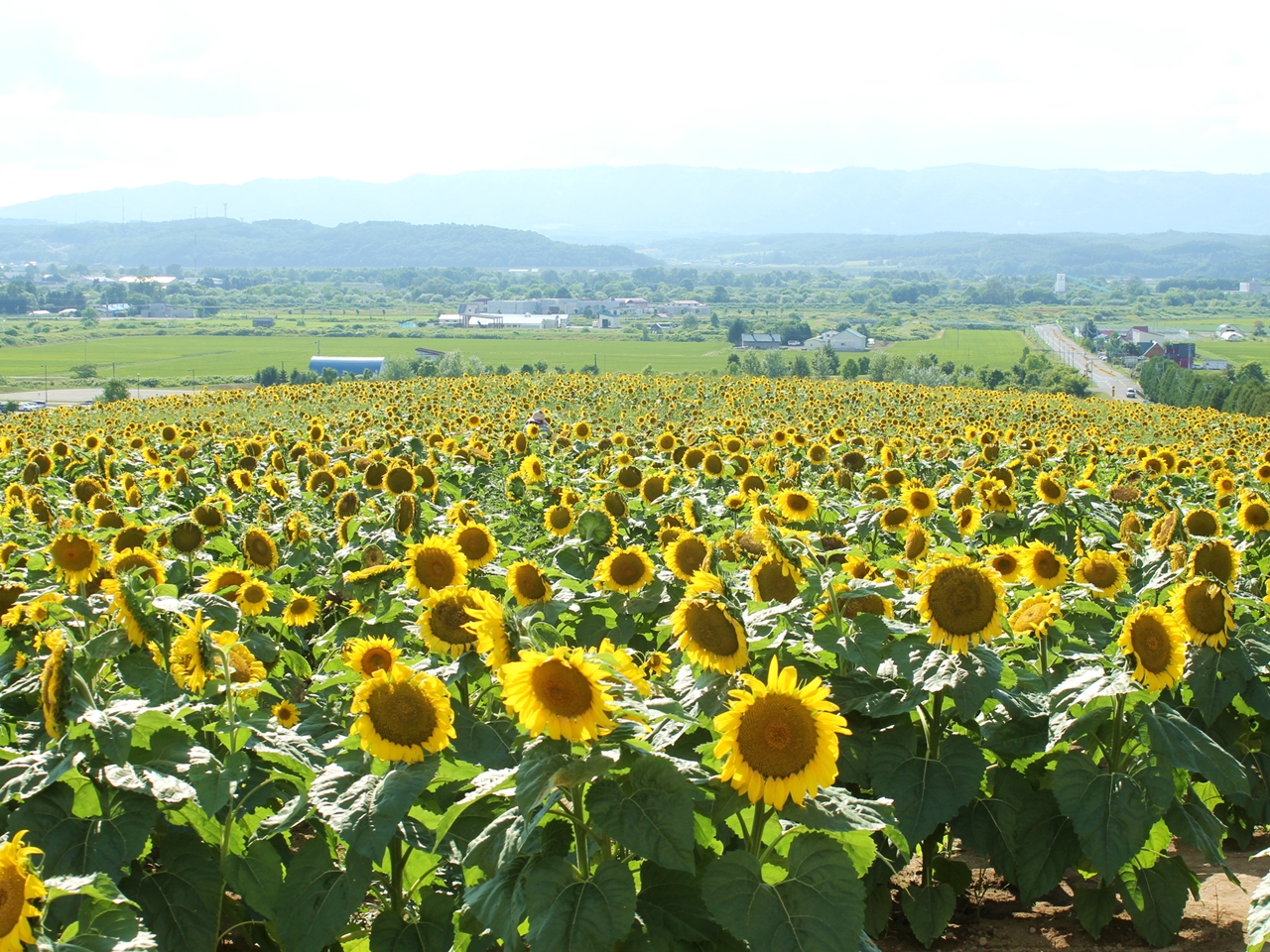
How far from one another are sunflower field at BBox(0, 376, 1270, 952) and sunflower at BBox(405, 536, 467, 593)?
0.02 meters

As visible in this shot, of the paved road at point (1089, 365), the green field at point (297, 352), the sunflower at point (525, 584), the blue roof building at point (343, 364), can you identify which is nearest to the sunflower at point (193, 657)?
the sunflower at point (525, 584)

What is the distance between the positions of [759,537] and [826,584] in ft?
4.63

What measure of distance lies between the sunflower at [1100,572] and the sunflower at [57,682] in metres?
5.03

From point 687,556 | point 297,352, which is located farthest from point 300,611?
point 297,352

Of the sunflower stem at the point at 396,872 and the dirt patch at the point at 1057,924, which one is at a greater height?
the sunflower stem at the point at 396,872

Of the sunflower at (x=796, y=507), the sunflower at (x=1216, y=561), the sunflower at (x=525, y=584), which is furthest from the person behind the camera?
the sunflower at (x=796, y=507)

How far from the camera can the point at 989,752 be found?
525 cm

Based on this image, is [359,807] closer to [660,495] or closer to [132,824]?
[132,824]

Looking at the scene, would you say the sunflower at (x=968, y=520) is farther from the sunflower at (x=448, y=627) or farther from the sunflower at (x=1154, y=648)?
the sunflower at (x=448, y=627)

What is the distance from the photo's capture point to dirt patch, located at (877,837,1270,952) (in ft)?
16.8

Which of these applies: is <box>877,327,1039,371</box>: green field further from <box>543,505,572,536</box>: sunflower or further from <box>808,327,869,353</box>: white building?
<box>543,505,572,536</box>: sunflower

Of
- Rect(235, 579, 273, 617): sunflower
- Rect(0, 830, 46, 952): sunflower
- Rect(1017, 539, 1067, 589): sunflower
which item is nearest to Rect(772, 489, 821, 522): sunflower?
Rect(1017, 539, 1067, 589): sunflower

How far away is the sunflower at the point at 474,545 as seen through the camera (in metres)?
6.75

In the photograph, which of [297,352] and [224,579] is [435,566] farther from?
[297,352]
